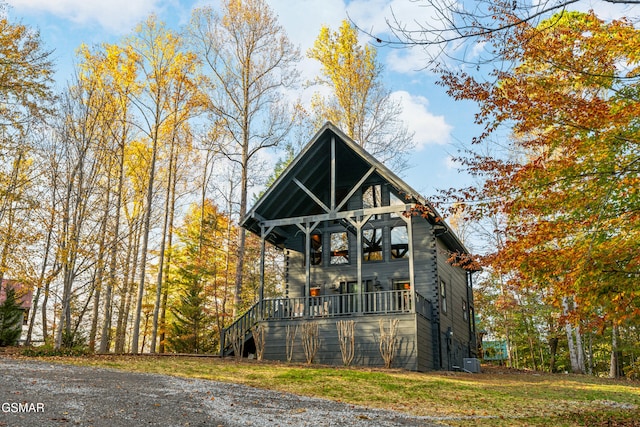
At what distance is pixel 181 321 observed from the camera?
26.3m

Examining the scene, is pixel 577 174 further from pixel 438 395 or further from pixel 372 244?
pixel 372 244

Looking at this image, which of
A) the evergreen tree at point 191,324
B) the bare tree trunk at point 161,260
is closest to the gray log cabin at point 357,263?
the bare tree trunk at point 161,260

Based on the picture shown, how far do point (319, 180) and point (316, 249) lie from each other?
280cm

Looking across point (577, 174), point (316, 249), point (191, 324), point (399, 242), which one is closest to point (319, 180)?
point (316, 249)

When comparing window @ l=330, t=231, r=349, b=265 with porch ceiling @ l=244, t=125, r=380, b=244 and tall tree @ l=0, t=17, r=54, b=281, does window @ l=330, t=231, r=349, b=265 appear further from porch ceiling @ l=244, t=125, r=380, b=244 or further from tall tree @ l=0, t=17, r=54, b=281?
tall tree @ l=0, t=17, r=54, b=281

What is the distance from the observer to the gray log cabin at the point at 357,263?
16094 millimetres

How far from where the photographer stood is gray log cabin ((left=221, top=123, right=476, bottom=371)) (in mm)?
16094

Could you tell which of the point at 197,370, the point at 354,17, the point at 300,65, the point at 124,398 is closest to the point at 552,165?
the point at 354,17

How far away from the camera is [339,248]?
19719mm

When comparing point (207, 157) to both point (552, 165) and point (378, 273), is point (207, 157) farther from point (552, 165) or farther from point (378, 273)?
point (552, 165)

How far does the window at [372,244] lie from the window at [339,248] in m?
0.75

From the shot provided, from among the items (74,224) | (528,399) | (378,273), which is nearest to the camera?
(528,399)

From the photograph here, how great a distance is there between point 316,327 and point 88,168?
890cm

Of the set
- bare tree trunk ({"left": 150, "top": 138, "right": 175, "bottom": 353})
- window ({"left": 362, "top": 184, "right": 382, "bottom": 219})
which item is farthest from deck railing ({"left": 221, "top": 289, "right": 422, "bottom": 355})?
bare tree trunk ({"left": 150, "top": 138, "right": 175, "bottom": 353})
